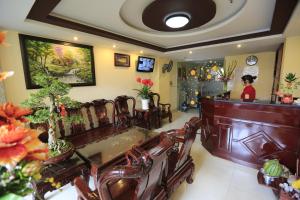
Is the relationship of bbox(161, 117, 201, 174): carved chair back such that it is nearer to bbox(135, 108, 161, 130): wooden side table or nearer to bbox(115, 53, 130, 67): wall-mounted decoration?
bbox(135, 108, 161, 130): wooden side table

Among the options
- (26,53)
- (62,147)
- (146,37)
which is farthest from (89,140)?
(146,37)

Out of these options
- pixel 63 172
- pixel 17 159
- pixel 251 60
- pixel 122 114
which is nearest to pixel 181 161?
pixel 63 172

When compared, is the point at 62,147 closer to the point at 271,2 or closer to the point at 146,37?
the point at 146,37

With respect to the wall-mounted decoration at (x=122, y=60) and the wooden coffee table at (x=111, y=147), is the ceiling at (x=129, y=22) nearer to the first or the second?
the wall-mounted decoration at (x=122, y=60)

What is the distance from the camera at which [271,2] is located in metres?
1.95

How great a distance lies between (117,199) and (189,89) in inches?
248

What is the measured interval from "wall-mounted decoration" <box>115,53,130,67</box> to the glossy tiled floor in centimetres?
302

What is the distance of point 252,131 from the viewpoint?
2.38 meters

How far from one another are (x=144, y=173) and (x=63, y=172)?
1141 millimetres

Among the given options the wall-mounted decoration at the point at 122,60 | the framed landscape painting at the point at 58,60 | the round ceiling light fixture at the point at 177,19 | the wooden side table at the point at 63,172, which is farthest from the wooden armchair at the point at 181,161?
the wall-mounted decoration at the point at 122,60

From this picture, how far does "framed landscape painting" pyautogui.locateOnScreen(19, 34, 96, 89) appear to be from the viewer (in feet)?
8.40

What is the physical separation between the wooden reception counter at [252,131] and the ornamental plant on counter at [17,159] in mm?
2715

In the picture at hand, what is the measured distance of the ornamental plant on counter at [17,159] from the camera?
0.43 m

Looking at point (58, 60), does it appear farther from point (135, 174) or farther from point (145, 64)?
point (135, 174)
